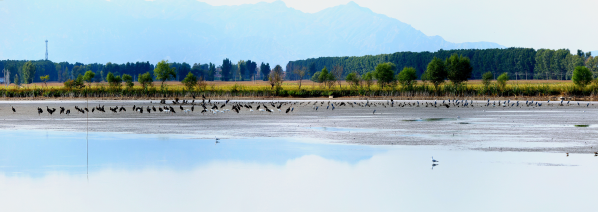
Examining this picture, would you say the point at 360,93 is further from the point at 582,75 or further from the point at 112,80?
the point at 112,80

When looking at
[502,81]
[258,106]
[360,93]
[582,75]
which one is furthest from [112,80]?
[582,75]

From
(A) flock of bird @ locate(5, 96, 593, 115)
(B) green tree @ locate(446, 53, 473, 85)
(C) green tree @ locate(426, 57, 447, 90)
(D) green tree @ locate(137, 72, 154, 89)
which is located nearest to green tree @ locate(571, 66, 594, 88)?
(B) green tree @ locate(446, 53, 473, 85)

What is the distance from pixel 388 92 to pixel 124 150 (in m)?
61.5

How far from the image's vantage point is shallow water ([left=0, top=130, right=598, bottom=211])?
10.6 m

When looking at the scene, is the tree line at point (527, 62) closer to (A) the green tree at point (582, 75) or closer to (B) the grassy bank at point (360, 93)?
(A) the green tree at point (582, 75)

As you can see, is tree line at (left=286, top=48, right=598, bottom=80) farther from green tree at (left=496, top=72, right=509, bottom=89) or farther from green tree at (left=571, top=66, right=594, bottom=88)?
green tree at (left=571, top=66, right=594, bottom=88)

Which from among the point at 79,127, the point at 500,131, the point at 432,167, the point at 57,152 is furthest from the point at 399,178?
the point at 79,127

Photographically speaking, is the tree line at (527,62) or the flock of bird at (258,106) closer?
the flock of bird at (258,106)

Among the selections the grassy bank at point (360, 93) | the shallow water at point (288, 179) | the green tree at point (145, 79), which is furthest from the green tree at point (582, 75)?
the shallow water at point (288, 179)

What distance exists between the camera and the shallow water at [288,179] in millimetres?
10641

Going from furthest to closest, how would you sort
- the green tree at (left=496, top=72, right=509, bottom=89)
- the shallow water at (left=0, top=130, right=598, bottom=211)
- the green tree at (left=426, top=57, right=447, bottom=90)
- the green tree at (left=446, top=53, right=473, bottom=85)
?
1. the green tree at (left=426, top=57, right=447, bottom=90)
2. the green tree at (left=446, top=53, right=473, bottom=85)
3. the green tree at (left=496, top=72, right=509, bottom=89)
4. the shallow water at (left=0, top=130, right=598, bottom=211)

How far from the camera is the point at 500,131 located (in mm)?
24125

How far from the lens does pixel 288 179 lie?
1282 centimetres

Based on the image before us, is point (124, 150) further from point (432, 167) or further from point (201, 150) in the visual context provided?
point (432, 167)
